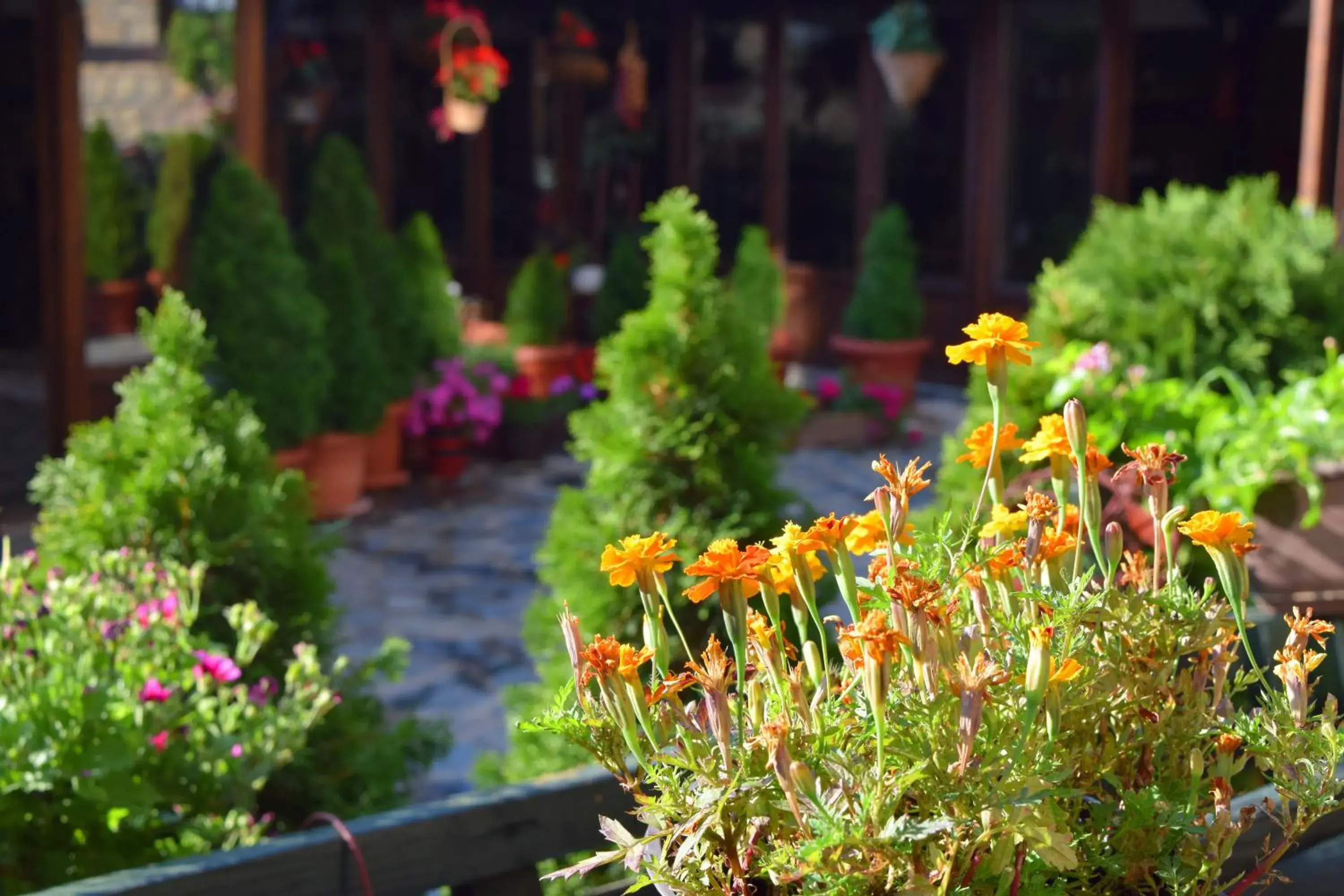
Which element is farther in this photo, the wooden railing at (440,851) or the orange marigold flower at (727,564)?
the wooden railing at (440,851)

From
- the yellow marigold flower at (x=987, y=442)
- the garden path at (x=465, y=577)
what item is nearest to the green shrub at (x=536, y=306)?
the garden path at (x=465, y=577)

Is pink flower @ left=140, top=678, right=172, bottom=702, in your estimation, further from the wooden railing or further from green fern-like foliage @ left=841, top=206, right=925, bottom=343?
green fern-like foliage @ left=841, top=206, right=925, bottom=343

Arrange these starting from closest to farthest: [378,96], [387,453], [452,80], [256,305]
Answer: [256,305]
[387,453]
[452,80]
[378,96]

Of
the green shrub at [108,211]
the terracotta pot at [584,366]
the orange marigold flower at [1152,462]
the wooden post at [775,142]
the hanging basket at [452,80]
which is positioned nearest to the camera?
the orange marigold flower at [1152,462]

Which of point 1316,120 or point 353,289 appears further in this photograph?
point 353,289

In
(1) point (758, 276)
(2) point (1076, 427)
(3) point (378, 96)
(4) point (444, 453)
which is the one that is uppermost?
(3) point (378, 96)

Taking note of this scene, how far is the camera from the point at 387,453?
31.7 ft

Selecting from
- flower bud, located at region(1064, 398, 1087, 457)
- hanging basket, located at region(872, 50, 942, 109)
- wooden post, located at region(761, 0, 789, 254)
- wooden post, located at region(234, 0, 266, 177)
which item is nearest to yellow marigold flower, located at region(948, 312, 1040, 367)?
flower bud, located at region(1064, 398, 1087, 457)

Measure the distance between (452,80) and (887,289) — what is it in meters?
3.56

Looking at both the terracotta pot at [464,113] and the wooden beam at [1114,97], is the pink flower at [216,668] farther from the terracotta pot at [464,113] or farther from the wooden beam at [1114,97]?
the wooden beam at [1114,97]

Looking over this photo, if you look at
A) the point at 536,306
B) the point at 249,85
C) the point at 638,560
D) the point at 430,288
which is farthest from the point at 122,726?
the point at 536,306

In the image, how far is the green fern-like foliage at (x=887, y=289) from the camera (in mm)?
12062

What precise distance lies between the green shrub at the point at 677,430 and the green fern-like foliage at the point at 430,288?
6.34 m

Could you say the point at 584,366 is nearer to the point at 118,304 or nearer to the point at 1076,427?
the point at 118,304
